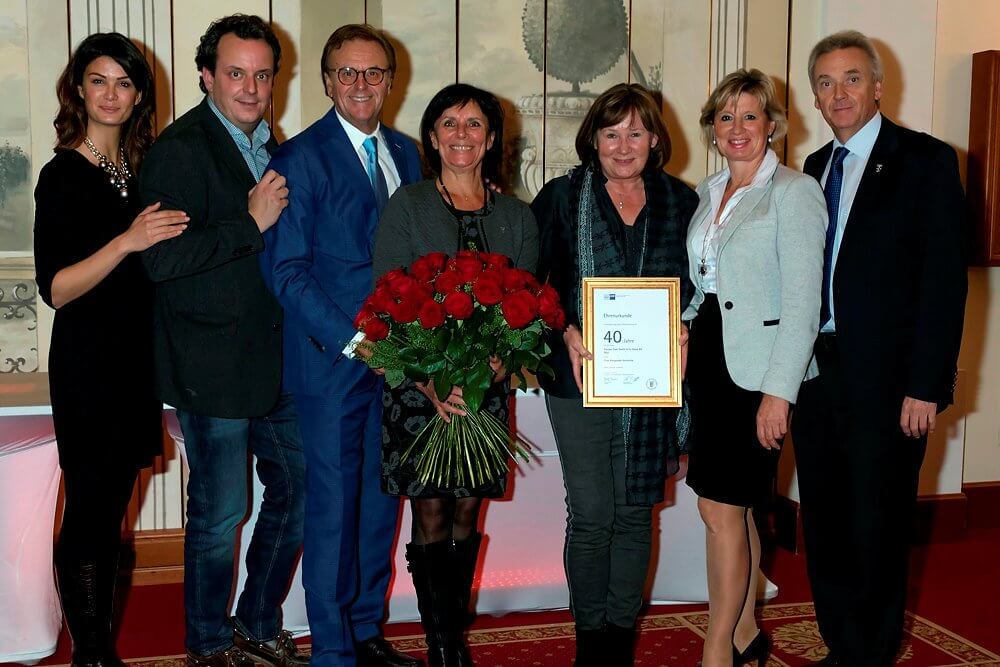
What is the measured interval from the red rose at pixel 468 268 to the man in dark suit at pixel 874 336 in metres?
1.05

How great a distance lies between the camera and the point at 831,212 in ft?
9.60

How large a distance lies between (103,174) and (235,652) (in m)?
1.49

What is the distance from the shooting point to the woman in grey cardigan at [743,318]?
267cm

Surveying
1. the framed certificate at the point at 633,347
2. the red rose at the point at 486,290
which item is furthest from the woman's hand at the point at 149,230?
the framed certificate at the point at 633,347

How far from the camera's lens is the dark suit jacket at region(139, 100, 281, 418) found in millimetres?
2752

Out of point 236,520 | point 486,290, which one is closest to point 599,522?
point 486,290

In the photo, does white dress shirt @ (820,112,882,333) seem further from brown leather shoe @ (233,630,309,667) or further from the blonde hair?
brown leather shoe @ (233,630,309,667)

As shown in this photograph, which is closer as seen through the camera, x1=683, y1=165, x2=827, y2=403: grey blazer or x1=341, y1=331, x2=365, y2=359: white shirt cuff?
x1=683, y1=165, x2=827, y2=403: grey blazer

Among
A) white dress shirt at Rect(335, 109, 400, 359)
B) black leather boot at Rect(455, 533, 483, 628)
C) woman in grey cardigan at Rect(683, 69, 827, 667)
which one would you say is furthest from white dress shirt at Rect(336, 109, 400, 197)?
black leather boot at Rect(455, 533, 483, 628)

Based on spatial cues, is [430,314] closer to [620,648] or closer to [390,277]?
[390,277]

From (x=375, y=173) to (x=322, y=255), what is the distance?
309 millimetres

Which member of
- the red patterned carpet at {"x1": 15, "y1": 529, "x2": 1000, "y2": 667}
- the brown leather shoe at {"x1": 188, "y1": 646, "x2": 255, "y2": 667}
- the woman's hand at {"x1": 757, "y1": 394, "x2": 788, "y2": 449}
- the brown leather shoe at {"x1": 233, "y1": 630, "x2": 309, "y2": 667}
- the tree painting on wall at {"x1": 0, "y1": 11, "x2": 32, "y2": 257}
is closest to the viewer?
the woman's hand at {"x1": 757, "y1": 394, "x2": 788, "y2": 449}

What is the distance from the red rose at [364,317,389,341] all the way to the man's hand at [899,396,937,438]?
1.47m

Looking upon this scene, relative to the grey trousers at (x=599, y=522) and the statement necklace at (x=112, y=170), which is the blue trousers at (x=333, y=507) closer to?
the grey trousers at (x=599, y=522)
